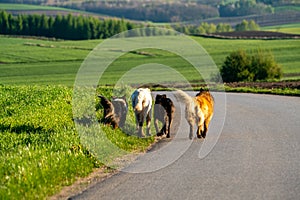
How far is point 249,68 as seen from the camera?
54.8 m

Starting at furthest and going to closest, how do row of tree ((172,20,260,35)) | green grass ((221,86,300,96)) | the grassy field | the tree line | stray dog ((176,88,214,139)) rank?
row of tree ((172,20,260,35)) < the tree line < the grassy field < green grass ((221,86,300,96)) < stray dog ((176,88,214,139))

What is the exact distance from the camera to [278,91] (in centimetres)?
3362

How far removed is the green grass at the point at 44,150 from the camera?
9.80 m

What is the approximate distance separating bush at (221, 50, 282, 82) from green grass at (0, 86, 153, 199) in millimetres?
35868

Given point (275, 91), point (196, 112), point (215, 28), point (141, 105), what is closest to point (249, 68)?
point (275, 91)

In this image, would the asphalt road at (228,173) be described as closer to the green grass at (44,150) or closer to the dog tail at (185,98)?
the green grass at (44,150)

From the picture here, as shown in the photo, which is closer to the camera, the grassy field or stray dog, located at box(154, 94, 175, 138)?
stray dog, located at box(154, 94, 175, 138)

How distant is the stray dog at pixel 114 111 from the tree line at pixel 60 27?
368ft

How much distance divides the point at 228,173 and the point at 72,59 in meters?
71.9

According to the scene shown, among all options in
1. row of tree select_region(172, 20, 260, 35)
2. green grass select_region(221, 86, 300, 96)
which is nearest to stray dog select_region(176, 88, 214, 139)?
green grass select_region(221, 86, 300, 96)

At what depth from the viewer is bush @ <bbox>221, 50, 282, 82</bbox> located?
5428cm

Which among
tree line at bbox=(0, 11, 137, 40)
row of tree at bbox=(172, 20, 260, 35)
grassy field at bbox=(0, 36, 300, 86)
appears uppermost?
grassy field at bbox=(0, 36, 300, 86)

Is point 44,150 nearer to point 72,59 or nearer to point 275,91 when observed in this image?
point 275,91

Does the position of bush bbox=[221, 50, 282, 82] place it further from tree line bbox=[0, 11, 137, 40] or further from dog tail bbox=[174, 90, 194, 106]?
tree line bbox=[0, 11, 137, 40]
